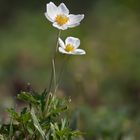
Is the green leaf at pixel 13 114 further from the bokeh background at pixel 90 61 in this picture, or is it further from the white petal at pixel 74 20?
the bokeh background at pixel 90 61

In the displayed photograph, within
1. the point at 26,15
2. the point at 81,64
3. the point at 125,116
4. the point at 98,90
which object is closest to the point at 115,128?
the point at 125,116

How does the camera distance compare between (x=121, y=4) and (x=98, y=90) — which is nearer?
(x=98, y=90)

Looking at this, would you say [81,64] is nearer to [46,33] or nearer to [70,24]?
[46,33]

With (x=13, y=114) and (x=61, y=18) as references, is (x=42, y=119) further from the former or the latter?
(x=61, y=18)

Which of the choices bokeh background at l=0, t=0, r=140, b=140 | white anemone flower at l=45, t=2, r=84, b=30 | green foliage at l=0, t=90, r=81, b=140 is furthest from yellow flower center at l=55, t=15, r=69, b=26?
bokeh background at l=0, t=0, r=140, b=140

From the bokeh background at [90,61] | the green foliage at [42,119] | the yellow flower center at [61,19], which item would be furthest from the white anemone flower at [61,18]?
the bokeh background at [90,61]
